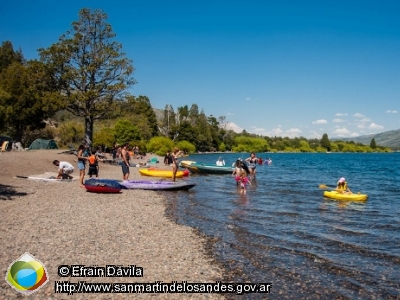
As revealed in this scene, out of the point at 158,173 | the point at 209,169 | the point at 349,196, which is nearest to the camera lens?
the point at 349,196

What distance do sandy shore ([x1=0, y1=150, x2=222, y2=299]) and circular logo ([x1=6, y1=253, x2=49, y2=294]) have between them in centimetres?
13

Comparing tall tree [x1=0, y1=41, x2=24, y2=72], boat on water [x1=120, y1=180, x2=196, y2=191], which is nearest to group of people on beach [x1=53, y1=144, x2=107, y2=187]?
boat on water [x1=120, y1=180, x2=196, y2=191]

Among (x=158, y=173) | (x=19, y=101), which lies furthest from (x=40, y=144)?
(x=158, y=173)

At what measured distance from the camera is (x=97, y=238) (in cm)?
1027

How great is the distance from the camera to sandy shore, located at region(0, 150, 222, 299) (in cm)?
786

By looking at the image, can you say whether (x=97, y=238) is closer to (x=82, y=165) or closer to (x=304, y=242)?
(x=304, y=242)

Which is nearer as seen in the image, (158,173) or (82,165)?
(82,165)

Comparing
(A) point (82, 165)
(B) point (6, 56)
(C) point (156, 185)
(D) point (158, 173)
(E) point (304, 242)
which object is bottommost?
(E) point (304, 242)

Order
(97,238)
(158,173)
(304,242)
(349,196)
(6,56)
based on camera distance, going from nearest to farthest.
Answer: (97,238), (304,242), (349,196), (158,173), (6,56)

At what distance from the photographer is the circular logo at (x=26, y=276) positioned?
21.1 feet

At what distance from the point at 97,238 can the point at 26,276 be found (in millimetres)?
3631

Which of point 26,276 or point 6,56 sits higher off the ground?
point 6,56

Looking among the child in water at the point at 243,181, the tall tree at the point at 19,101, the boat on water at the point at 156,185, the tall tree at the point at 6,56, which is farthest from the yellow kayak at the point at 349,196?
the tall tree at the point at 6,56

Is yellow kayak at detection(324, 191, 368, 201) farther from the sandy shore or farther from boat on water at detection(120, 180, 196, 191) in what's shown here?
the sandy shore
